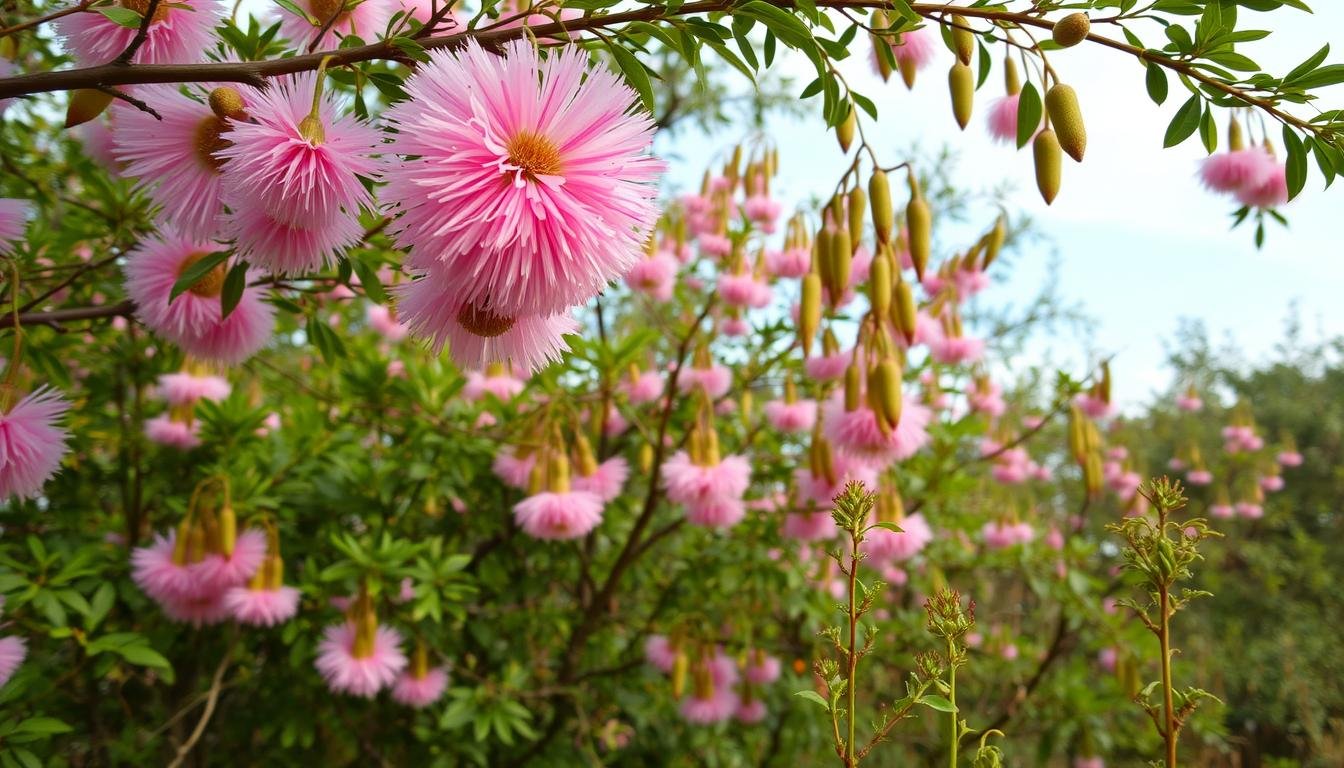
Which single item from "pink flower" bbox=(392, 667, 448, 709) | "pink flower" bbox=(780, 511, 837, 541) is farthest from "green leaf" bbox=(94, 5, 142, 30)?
"pink flower" bbox=(780, 511, 837, 541)

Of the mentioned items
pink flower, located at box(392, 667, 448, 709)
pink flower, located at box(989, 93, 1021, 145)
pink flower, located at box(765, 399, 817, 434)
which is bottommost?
pink flower, located at box(392, 667, 448, 709)

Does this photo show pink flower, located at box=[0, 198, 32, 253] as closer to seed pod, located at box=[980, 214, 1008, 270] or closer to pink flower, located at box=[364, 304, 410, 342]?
seed pod, located at box=[980, 214, 1008, 270]

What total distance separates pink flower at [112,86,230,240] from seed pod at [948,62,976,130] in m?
0.59

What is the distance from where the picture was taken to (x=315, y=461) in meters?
1.60

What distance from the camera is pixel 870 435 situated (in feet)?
3.70

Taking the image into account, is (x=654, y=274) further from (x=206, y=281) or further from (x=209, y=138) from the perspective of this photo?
(x=209, y=138)

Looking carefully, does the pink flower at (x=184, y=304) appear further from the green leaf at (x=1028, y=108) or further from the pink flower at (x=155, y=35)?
the green leaf at (x=1028, y=108)

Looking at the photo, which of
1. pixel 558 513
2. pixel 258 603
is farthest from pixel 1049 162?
pixel 258 603

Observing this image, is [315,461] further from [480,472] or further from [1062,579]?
[1062,579]

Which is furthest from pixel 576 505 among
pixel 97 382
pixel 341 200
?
pixel 97 382

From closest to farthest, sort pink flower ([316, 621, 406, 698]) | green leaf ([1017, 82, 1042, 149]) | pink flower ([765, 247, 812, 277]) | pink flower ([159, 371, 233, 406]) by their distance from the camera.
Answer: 1. green leaf ([1017, 82, 1042, 149])
2. pink flower ([316, 621, 406, 698])
3. pink flower ([159, 371, 233, 406])
4. pink flower ([765, 247, 812, 277])

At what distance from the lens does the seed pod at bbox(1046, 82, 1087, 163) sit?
58 cm

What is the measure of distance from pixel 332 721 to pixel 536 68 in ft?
5.66

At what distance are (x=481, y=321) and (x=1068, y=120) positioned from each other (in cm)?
46
